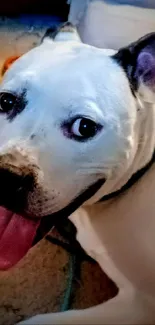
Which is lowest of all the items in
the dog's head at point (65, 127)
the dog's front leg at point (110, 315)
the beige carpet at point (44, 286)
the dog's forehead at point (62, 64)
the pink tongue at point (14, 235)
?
the beige carpet at point (44, 286)

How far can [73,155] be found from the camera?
3.66 ft

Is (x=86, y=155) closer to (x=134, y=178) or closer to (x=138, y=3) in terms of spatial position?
(x=134, y=178)

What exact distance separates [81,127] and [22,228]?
24 cm

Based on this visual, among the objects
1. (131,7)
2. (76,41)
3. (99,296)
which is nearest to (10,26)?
(131,7)

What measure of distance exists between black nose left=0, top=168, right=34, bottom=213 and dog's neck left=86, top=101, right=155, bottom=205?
0.61ft

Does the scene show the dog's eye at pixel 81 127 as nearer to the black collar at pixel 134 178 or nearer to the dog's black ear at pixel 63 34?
the black collar at pixel 134 178

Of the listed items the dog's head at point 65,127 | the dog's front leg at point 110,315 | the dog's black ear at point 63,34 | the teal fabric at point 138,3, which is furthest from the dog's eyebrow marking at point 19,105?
the teal fabric at point 138,3

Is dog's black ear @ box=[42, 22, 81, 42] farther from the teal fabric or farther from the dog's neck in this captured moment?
the teal fabric

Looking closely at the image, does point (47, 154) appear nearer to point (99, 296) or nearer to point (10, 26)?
point (99, 296)

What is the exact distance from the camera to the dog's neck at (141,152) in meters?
1.19

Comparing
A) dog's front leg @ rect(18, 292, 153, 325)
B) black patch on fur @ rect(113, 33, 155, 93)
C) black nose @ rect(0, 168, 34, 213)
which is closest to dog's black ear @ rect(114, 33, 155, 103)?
black patch on fur @ rect(113, 33, 155, 93)

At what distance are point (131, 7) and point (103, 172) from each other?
0.71 metres

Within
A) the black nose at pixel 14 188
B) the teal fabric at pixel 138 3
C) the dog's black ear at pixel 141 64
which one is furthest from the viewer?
the teal fabric at pixel 138 3

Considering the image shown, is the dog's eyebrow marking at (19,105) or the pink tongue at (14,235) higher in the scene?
the dog's eyebrow marking at (19,105)
